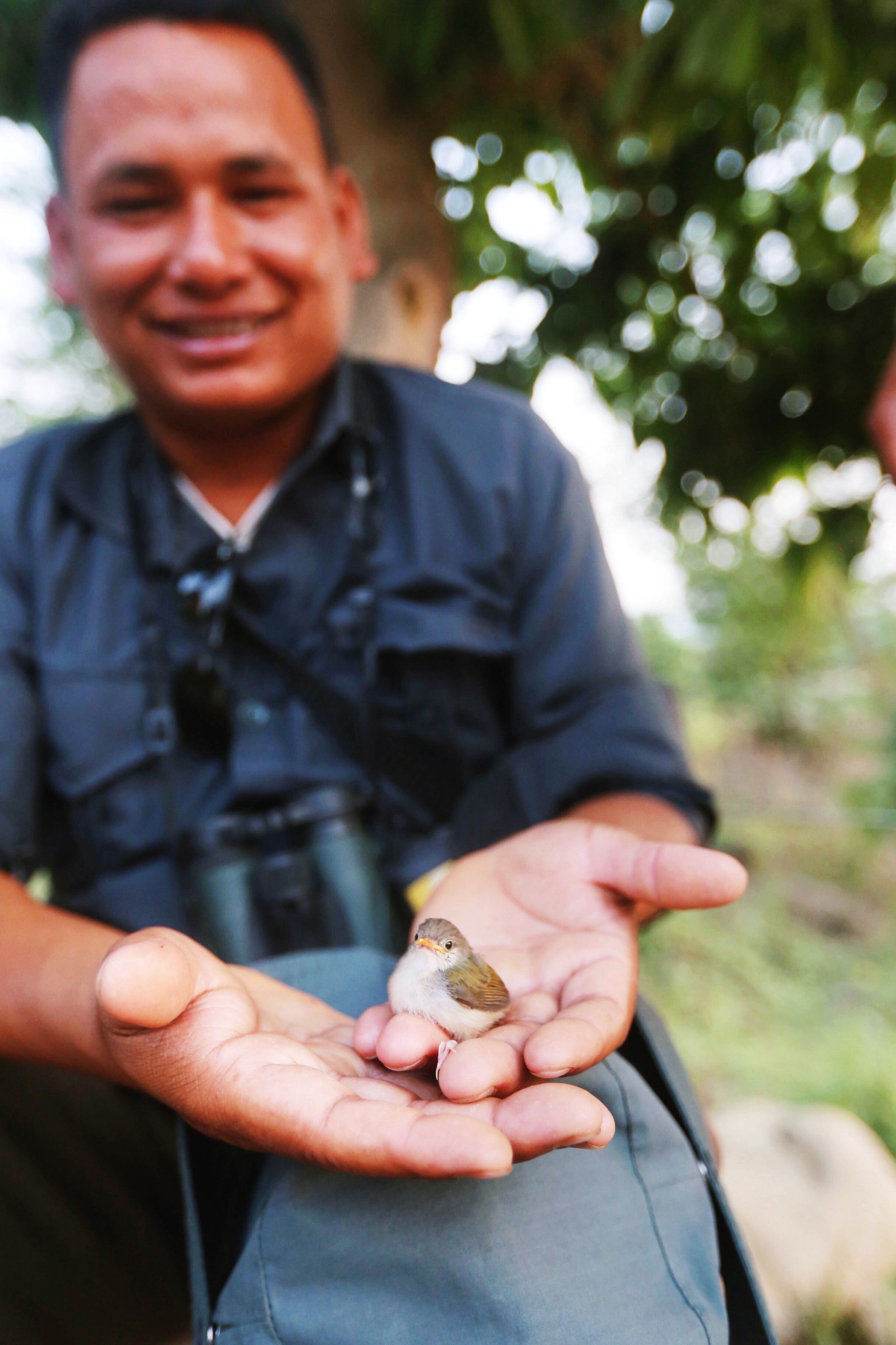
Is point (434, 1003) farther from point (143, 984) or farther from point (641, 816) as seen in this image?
point (641, 816)

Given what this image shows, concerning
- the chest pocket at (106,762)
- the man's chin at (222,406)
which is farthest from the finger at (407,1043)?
the man's chin at (222,406)

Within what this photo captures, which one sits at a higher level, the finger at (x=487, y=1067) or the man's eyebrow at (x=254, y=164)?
the man's eyebrow at (x=254, y=164)

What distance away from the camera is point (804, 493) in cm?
441

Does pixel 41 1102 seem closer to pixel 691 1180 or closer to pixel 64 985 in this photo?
pixel 64 985

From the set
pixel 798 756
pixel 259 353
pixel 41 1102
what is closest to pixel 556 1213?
pixel 41 1102

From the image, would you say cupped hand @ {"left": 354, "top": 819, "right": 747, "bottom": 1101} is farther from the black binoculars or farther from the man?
the black binoculars

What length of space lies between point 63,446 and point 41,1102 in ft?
5.34

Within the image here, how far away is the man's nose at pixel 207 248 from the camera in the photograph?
7.15ft

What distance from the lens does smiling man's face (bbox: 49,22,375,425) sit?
2.16 m

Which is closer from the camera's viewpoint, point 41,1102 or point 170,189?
point 41,1102

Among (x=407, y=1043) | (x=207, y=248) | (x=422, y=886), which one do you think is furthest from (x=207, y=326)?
(x=407, y=1043)

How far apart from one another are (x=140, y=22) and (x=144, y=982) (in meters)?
2.21

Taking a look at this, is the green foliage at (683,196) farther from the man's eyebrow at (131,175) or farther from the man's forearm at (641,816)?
the man's forearm at (641,816)

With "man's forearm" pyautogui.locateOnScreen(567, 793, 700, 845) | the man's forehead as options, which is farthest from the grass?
the man's forehead
